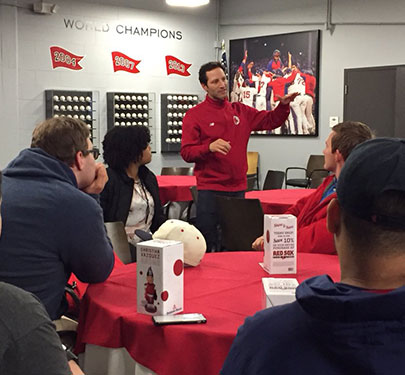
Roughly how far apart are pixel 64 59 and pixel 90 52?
454mm

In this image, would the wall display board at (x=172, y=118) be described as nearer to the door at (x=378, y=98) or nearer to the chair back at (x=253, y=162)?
the chair back at (x=253, y=162)

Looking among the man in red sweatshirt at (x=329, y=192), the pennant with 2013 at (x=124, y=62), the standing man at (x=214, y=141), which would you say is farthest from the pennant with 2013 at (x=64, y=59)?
the man in red sweatshirt at (x=329, y=192)

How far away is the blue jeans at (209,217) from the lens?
5320mm

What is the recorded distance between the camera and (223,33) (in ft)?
36.2

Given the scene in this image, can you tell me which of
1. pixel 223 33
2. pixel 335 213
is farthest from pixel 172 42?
pixel 335 213

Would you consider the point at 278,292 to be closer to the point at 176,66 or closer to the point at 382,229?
the point at 382,229

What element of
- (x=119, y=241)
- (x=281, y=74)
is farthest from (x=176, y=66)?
(x=119, y=241)

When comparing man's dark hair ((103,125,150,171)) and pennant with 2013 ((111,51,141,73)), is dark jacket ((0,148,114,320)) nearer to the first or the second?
man's dark hair ((103,125,150,171))

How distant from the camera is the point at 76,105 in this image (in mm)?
9281

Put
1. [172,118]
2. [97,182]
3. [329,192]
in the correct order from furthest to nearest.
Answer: [172,118]
[329,192]
[97,182]

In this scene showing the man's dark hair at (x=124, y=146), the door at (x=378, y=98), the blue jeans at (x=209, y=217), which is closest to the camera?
the man's dark hair at (x=124, y=146)

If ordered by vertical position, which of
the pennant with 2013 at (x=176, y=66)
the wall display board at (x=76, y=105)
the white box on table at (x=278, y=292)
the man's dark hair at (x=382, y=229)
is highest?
the pennant with 2013 at (x=176, y=66)

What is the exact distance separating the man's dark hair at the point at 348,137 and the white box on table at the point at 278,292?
1.33 metres

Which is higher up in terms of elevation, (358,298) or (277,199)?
(358,298)
